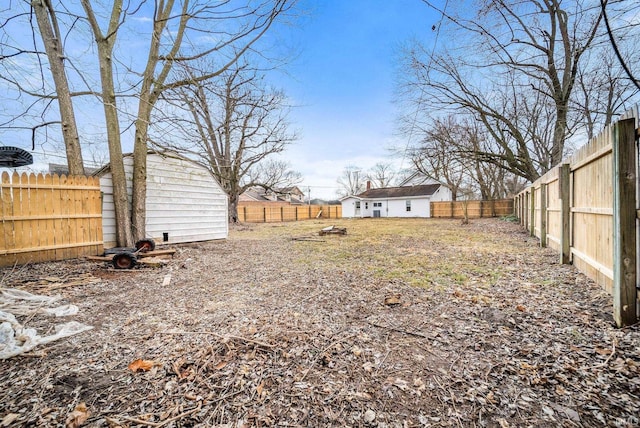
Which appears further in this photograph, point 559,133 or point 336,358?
point 559,133

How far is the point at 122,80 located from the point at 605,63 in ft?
44.8

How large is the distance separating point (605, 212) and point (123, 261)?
706cm

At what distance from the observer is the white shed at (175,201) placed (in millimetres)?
6293

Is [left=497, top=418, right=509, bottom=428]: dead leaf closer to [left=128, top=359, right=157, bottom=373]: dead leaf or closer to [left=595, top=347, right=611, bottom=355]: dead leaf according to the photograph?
[left=595, top=347, right=611, bottom=355]: dead leaf

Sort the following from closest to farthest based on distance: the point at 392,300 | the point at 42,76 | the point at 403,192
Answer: the point at 392,300 → the point at 42,76 → the point at 403,192

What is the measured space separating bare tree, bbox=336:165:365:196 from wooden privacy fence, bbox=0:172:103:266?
4228 centimetres

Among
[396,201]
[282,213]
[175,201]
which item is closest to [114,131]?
[175,201]

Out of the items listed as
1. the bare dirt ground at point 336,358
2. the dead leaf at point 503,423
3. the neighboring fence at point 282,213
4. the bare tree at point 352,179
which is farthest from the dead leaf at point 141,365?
the bare tree at point 352,179

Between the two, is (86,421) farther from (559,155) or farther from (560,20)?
(559,155)

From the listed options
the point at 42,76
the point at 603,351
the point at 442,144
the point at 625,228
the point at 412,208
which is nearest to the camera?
the point at 603,351

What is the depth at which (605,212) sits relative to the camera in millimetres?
2930

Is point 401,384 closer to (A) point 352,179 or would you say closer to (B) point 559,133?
(B) point 559,133

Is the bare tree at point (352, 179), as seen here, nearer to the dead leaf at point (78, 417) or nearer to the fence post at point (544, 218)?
the fence post at point (544, 218)

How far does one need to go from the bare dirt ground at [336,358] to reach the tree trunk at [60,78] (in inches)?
110
